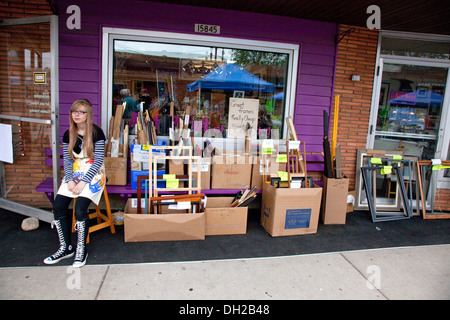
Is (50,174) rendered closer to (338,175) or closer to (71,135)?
(71,135)

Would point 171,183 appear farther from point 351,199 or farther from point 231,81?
point 351,199

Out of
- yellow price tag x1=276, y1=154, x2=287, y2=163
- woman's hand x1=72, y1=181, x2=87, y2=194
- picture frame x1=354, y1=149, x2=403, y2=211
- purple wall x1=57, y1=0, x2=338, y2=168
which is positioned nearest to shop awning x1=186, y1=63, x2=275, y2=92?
purple wall x1=57, y1=0, x2=338, y2=168

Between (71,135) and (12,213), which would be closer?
(71,135)

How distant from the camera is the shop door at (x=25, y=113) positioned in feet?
12.0

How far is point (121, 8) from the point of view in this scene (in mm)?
3824

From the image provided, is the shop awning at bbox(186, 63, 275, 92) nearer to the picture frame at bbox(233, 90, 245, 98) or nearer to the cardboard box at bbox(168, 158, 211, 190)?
the picture frame at bbox(233, 90, 245, 98)

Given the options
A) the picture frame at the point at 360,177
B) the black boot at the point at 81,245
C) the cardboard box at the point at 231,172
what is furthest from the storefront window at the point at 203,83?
the black boot at the point at 81,245

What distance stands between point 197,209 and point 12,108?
2870 millimetres

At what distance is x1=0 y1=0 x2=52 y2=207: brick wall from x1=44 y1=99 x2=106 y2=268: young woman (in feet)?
3.79

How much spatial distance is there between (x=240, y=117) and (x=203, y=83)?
79 centimetres

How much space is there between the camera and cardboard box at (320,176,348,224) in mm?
3861

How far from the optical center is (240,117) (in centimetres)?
463

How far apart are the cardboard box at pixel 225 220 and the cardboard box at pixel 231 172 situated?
43 centimetres
